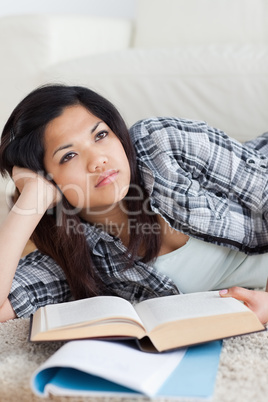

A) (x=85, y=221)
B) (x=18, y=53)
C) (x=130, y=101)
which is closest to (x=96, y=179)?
(x=85, y=221)

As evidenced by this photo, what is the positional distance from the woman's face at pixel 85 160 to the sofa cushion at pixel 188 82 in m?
0.68

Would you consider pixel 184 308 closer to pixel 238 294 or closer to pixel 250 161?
pixel 238 294

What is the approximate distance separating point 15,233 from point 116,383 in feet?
1.49

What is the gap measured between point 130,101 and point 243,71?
0.38m

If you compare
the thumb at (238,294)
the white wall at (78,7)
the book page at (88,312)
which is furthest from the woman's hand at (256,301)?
the white wall at (78,7)

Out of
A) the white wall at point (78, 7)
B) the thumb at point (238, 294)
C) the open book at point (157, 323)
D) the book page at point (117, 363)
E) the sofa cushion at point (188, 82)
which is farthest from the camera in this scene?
the white wall at point (78, 7)

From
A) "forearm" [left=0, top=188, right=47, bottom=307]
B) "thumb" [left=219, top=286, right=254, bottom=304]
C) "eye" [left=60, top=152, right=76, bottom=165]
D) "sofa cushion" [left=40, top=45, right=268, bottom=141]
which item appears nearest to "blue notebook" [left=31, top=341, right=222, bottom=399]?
"thumb" [left=219, top=286, right=254, bottom=304]

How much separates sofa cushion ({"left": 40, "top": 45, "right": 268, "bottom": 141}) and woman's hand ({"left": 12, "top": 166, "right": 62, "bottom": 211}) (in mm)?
719

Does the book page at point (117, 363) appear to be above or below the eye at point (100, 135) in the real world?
below

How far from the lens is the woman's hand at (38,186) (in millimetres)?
1071

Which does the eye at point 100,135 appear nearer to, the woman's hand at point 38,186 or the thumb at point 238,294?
the woman's hand at point 38,186

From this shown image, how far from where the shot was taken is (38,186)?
3.53ft

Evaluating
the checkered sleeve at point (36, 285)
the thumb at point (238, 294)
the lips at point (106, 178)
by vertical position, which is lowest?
the checkered sleeve at point (36, 285)

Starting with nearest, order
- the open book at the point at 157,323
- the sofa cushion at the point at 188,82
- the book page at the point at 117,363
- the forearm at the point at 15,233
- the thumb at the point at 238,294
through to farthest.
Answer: the book page at the point at 117,363 < the open book at the point at 157,323 < the thumb at the point at 238,294 < the forearm at the point at 15,233 < the sofa cushion at the point at 188,82
